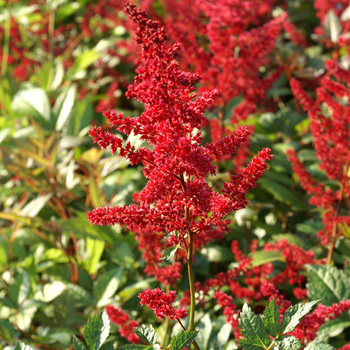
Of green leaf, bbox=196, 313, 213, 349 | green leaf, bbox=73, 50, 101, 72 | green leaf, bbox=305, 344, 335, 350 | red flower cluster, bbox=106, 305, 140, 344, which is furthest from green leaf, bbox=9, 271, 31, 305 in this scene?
green leaf, bbox=73, 50, 101, 72

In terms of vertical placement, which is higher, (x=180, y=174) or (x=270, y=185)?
(x=180, y=174)

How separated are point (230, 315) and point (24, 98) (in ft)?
6.90

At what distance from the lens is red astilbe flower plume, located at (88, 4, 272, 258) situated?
3.74 ft

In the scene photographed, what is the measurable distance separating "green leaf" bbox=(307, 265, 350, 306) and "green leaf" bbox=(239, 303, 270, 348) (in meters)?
0.59

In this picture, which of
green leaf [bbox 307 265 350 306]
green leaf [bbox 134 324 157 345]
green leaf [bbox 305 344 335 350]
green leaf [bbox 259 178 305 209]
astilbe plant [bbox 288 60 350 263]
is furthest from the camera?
green leaf [bbox 259 178 305 209]

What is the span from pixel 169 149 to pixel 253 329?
470mm

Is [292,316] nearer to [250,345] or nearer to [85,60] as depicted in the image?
[250,345]

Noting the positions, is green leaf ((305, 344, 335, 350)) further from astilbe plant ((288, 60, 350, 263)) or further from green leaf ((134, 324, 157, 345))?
astilbe plant ((288, 60, 350, 263))

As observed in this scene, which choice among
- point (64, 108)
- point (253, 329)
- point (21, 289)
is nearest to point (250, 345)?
point (253, 329)

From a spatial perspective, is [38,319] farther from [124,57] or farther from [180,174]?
[124,57]

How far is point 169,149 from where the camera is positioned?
3.79 feet

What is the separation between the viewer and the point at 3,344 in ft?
6.19

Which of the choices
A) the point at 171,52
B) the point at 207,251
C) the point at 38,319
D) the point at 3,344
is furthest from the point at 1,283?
the point at 171,52

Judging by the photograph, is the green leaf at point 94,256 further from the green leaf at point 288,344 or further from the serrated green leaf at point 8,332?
the green leaf at point 288,344
